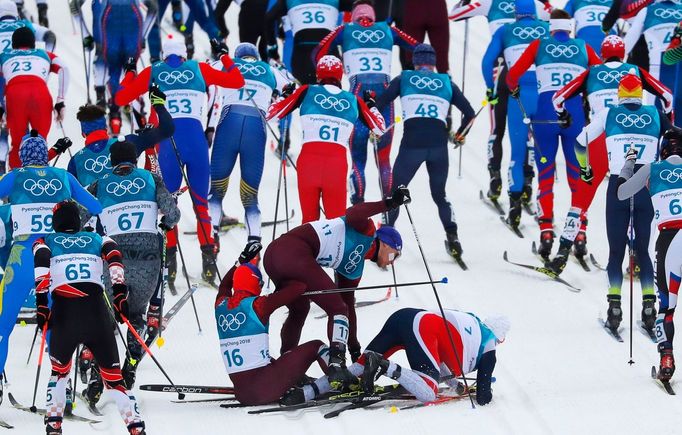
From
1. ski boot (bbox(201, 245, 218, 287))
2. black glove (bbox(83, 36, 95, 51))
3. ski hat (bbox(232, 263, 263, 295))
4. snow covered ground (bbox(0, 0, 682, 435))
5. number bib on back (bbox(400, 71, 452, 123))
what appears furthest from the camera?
black glove (bbox(83, 36, 95, 51))

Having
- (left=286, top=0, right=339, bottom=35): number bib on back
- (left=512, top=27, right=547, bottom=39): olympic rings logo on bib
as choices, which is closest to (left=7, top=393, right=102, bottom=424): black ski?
(left=286, top=0, right=339, bottom=35): number bib on back

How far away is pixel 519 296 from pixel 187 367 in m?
3.03

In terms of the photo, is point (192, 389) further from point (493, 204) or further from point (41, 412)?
point (493, 204)

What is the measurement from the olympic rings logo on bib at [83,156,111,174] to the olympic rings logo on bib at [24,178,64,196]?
900 mm

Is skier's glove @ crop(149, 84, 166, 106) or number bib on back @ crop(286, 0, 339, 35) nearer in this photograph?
skier's glove @ crop(149, 84, 166, 106)

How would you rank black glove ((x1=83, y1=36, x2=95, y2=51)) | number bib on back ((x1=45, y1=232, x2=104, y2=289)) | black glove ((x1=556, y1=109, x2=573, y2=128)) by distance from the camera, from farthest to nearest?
1. black glove ((x1=83, y1=36, x2=95, y2=51))
2. black glove ((x1=556, y1=109, x2=573, y2=128))
3. number bib on back ((x1=45, y1=232, x2=104, y2=289))

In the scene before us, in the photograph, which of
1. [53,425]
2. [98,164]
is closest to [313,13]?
[98,164]

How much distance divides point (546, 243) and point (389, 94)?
1.87 metres

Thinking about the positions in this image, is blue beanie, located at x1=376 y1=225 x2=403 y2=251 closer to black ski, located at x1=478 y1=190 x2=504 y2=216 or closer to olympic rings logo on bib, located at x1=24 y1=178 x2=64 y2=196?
olympic rings logo on bib, located at x1=24 y1=178 x2=64 y2=196

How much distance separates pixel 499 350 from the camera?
35.3 feet

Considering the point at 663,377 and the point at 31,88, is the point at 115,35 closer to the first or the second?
the point at 31,88

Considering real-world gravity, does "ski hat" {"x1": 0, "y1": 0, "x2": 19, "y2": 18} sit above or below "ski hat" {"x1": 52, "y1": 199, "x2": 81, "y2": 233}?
above

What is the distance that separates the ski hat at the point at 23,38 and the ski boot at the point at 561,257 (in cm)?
517

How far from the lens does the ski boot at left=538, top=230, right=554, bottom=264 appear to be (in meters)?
12.5
